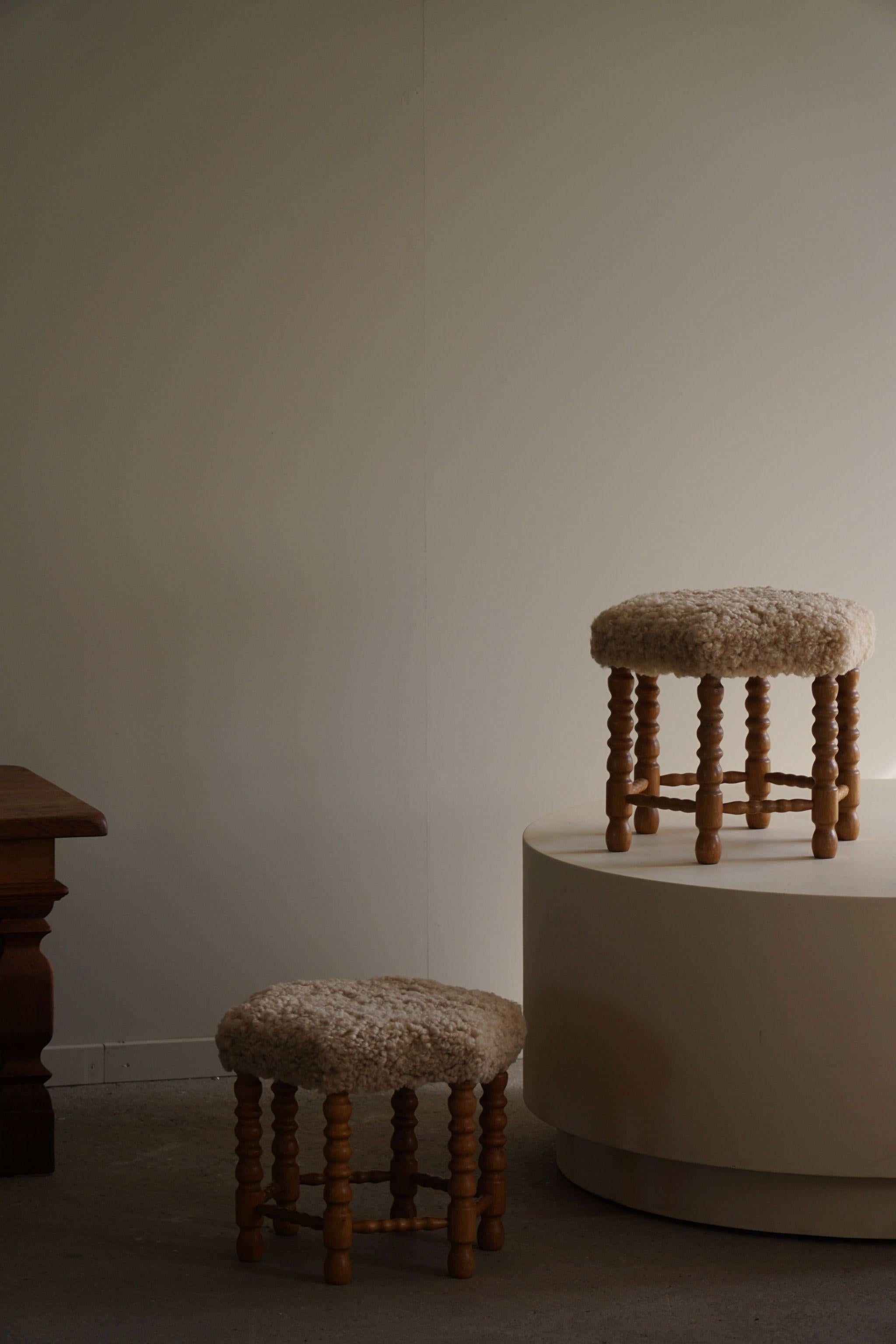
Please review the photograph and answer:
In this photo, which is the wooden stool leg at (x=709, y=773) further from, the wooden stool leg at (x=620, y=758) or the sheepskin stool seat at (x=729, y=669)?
the wooden stool leg at (x=620, y=758)

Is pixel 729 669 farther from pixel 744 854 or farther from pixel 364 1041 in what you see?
pixel 364 1041

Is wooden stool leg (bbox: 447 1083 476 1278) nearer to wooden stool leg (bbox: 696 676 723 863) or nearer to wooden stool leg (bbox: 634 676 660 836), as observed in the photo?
wooden stool leg (bbox: 696 676 723 863)

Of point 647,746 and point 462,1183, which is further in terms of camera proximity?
point 647,746

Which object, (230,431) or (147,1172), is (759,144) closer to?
(230,431)

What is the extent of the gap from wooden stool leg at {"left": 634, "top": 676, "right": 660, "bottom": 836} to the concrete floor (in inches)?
27.6

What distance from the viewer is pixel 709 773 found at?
263cm

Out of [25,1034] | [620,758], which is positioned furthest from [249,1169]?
[620,758]

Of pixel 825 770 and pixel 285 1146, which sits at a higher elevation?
pixel 825 770

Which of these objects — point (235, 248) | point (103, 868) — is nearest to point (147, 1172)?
point (103, 868)

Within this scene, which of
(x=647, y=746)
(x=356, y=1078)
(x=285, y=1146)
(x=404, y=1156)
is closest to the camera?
(x=356, y=1078)

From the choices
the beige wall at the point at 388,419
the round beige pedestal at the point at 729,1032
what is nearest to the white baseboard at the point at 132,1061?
the beige wall at the point at 388,419

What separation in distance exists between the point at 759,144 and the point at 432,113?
0.84 meters

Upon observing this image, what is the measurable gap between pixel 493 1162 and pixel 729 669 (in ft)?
3.03

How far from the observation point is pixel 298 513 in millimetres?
3441
